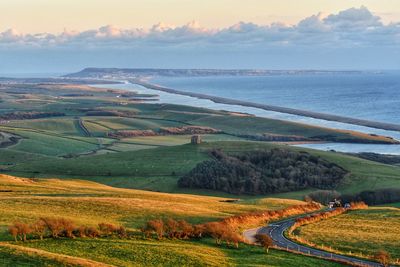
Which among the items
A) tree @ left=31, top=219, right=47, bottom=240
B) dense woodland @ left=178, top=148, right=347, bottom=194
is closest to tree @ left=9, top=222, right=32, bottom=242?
tree @ left=31, top=219, right=47, bottom=240

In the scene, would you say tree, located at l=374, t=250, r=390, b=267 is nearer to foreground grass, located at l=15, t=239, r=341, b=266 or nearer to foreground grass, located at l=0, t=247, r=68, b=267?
foreground grass, located at l=15, t=239, r=341, b=266

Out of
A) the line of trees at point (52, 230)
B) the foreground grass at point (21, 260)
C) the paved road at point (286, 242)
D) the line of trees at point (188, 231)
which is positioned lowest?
the paved road at point (286, 242)

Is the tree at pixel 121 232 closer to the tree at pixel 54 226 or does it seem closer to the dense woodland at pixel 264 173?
the tree at pixel 54 226

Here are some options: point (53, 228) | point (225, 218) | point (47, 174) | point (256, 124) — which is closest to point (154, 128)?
point (256, 124)

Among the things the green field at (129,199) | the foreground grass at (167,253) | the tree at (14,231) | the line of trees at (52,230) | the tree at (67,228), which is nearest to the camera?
the foreground grass at (167,253)

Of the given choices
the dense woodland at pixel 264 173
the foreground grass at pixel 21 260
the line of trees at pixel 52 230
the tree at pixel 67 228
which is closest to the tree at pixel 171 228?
the line of trees at pixel 52 230

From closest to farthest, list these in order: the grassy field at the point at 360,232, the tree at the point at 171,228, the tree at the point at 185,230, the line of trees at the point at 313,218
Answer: the tree at the point at 171,228 → the tree at the point at 185,230 → the grassy field at the point at 360,232 → the line of trees at the point at 313,218
